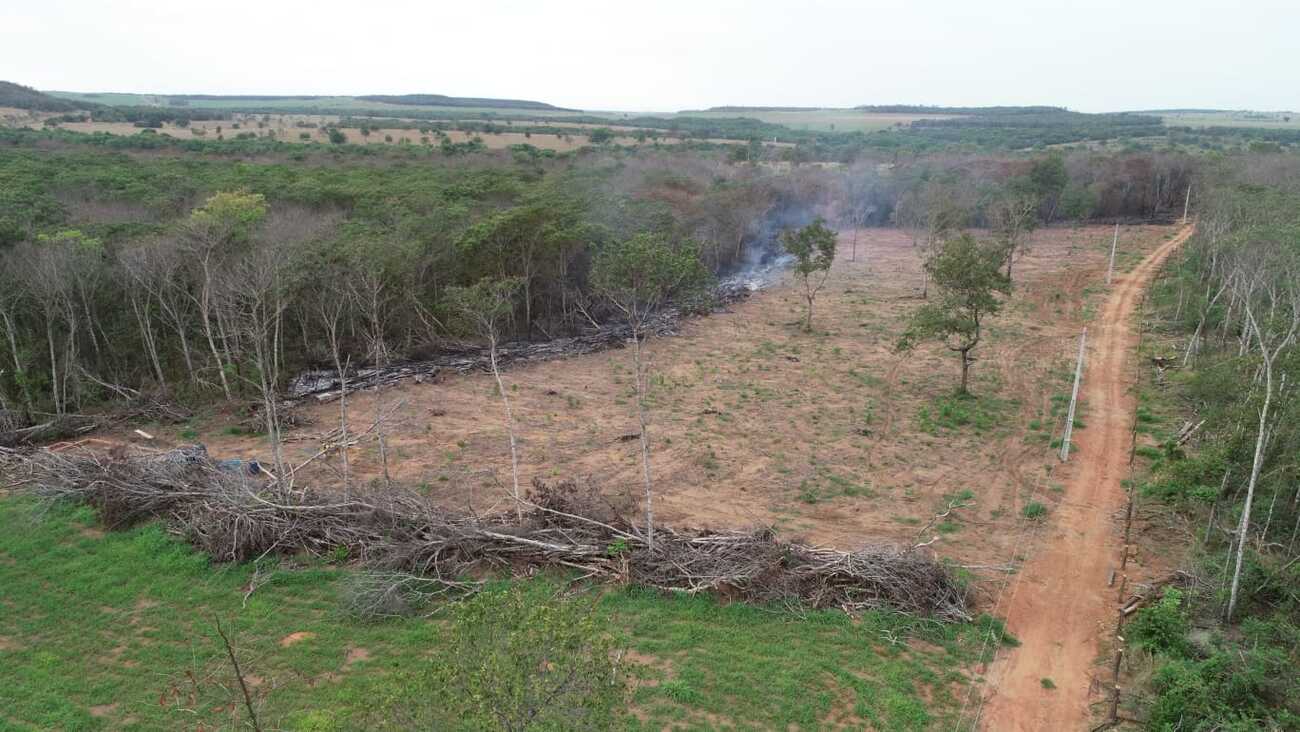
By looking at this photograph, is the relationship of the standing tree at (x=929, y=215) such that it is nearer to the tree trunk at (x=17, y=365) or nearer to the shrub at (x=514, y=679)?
the shrub at (x=514, y=679)

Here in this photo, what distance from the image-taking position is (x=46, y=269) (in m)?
21.0

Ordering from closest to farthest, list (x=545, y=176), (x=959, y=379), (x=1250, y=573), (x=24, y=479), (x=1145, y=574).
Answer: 1. (x=1250, y=573)
2. (x=1145, y=574)
3. (x=24, y=479)
4. (x=959, y=379)
5. (x=545, y=176)

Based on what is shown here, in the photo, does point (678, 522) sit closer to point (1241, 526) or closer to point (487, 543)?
point (487, 543)

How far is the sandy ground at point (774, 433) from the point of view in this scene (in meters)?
16.9

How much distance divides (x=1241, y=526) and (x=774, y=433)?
11.3 metres

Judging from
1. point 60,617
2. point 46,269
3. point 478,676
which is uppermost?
point 46,269

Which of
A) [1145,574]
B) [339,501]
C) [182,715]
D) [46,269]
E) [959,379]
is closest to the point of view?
[182,715]

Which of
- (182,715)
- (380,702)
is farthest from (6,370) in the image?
(380,702)

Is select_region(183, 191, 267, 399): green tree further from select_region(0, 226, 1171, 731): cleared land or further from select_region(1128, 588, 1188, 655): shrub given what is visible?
select_region(1128, 588, 1188, 655): shrub

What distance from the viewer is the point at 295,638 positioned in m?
12.2

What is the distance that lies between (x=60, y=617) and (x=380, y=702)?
1049 centimetres

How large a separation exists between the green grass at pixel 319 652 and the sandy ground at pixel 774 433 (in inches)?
134

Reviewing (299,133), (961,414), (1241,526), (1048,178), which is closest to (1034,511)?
(1241,526)

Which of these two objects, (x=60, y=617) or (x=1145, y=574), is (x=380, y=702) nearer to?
(x=60, y=617)
